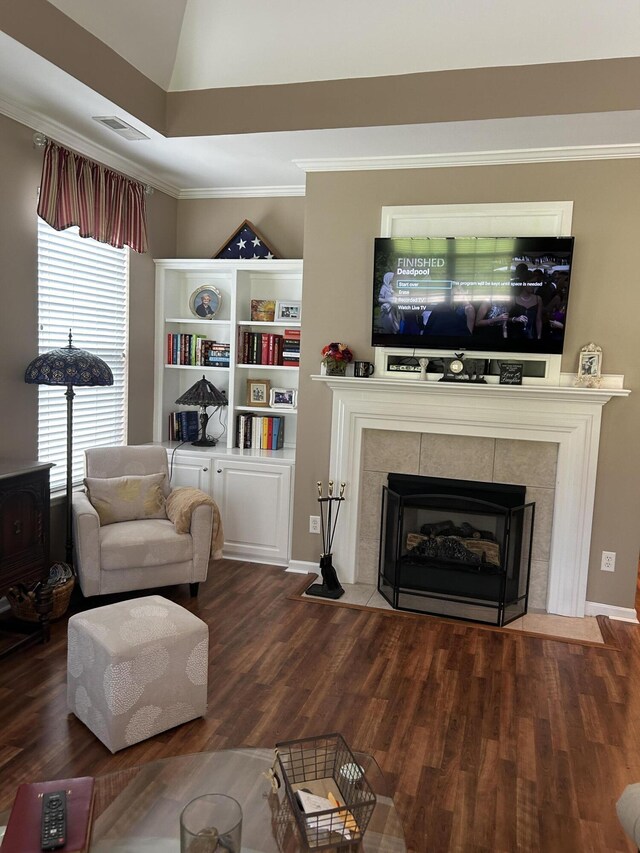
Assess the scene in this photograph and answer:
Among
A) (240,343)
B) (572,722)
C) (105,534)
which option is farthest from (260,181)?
(572,722)

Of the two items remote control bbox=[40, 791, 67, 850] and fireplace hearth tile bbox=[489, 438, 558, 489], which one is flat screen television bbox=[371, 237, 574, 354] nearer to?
fireplace hearth tile bbox=[489, 438, 558, 489]

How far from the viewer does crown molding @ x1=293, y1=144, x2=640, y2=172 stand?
3773 mm

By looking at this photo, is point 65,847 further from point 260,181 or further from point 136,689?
point 260,181

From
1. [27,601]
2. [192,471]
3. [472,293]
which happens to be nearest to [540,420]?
[472,293]

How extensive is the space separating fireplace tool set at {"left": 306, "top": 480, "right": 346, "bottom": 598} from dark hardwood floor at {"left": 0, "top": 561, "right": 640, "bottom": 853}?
197mm

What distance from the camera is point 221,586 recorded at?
4301 mm

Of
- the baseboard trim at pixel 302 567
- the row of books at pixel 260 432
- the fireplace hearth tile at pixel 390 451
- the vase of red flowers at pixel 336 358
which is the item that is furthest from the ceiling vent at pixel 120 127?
the baseboard trim at pixel 302 567

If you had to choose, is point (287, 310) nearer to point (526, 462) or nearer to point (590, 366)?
point (526, 462)

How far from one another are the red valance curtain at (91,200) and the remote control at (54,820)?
3149 mm

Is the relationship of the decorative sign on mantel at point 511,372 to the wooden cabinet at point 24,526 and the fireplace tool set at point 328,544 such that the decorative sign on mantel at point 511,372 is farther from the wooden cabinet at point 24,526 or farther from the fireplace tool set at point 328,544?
the wooden cabinet at point 24,526

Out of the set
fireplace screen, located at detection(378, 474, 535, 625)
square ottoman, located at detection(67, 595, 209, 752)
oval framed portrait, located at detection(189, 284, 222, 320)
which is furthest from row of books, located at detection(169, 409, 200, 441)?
square ottoman, located at detection(67, 595, 209, 752)

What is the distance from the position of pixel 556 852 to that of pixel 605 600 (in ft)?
7.22

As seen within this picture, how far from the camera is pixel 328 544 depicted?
4.45m

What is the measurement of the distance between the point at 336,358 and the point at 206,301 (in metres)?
1.40
